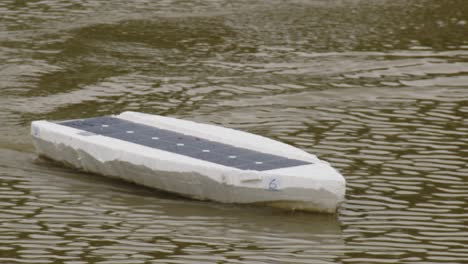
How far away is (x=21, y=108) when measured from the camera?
20.6 meters

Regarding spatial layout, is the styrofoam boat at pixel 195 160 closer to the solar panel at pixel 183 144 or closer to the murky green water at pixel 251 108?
the solar panel at pixel 183 144

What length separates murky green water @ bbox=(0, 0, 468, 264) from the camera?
1412 cm

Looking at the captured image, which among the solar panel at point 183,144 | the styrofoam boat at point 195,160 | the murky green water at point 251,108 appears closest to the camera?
the murky green water at point 251,108

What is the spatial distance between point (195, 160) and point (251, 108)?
5.05m

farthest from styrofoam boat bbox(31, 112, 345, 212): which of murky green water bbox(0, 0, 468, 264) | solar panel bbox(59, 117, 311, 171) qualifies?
murky green water bbox(0, 0, 468, 264)

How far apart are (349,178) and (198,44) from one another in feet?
29.2

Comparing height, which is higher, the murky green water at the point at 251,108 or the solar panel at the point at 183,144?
the solar panel at the point at 183,144

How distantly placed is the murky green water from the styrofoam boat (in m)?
0.20

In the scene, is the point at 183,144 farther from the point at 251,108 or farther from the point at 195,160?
the point at 251,108

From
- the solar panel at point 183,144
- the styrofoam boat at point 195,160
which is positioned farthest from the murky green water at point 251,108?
the solar panel at point 183,144

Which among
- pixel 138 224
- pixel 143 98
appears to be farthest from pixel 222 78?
pixel 138 224

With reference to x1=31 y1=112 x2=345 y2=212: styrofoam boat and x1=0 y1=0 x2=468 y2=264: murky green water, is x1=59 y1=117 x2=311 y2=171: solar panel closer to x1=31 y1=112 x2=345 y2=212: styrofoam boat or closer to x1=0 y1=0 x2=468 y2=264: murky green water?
x1=31 y1=112 x2=345 y2=212: styrofoam boat

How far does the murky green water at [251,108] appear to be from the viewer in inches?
556

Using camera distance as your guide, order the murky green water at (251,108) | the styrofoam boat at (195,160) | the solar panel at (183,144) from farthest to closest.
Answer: the solar panel at (183,144) < the styrofoam boat at (195,160) < the murky green water at (251,108)
